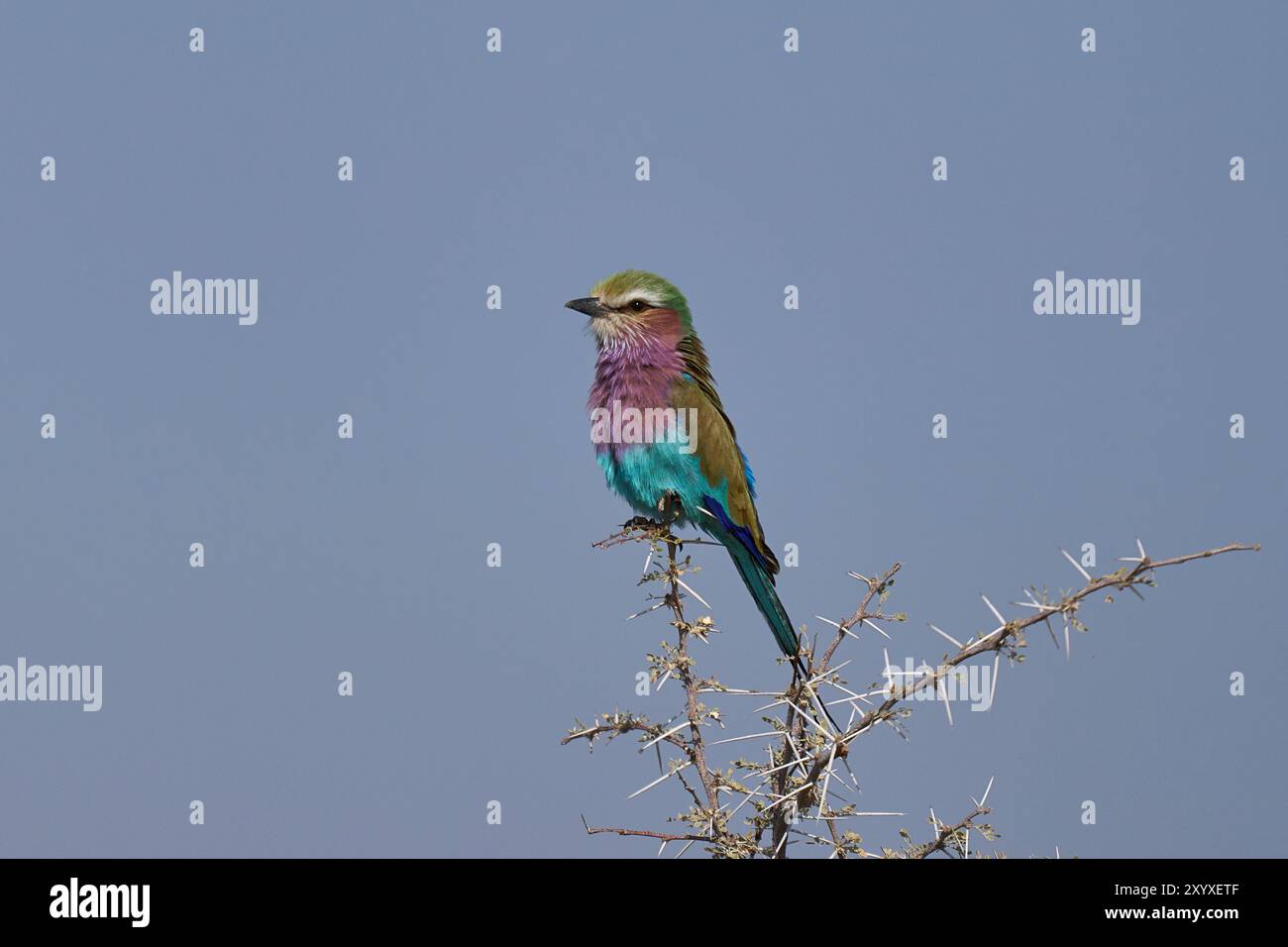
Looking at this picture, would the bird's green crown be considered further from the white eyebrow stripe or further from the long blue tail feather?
the long blue tail feather

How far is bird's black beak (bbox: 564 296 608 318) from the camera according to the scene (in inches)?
293

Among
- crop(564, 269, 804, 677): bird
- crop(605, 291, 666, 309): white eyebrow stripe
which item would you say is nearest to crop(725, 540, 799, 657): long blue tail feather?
crop(564, 269, 804, 677): bird

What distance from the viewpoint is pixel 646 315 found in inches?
293

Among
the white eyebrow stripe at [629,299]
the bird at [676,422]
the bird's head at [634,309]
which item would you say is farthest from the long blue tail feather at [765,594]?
the white eyebrow stripe at [629,299]

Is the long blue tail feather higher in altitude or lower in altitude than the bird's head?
lower

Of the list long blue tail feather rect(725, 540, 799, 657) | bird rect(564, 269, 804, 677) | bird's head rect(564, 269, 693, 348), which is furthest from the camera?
bird's head rect(564, 269, 693, 348)

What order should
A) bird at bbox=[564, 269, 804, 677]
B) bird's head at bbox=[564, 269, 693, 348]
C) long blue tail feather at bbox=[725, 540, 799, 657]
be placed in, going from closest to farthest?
long blue tail feather at bbox=[725, 540, 799, 657], bird at bbox=[564, 269, 804, 677], bird's head at bbox=[564, 269, 693, 348]

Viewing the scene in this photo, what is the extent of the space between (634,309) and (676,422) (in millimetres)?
746

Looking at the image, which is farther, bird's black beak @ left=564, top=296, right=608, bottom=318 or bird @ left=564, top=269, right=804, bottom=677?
bird's black beak @ left=564, top=296, right=608, bottom=318

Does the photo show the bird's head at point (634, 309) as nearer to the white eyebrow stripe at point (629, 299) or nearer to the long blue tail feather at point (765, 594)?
the white eyebrow stripe at point (629, 299)

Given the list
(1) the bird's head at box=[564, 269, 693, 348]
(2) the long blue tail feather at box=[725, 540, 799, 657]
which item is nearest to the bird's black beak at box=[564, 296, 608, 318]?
(1) the bird's head at box=[564, 269, 693, 348]

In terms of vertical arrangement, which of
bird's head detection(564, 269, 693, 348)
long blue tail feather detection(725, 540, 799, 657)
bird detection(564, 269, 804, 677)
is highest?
bird's head detection(564, 269, 693, 348)
